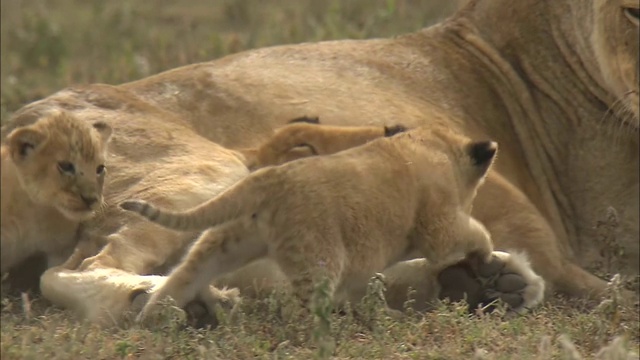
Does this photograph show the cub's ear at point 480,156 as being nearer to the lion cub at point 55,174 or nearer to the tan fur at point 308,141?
the tan fur at point 308,141

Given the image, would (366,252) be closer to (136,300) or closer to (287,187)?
(287,187)

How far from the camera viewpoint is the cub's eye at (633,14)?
618 cm

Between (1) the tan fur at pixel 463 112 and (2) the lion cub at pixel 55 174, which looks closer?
(2) the lion cub at pixel 55 174

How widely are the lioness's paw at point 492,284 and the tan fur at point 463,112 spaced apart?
0.11 m

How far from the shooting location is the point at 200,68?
640 cm

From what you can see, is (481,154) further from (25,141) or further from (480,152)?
(25,141)

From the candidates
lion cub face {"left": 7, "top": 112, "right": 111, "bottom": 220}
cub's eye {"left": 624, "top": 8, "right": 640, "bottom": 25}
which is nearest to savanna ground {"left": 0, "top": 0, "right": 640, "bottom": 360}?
lion cub face {"left": 7, "top": 112, "right": 111, "bottom": 220}

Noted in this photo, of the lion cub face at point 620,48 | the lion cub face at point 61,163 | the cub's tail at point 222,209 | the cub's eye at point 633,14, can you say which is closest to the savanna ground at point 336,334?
the cub's tail at point 222,209

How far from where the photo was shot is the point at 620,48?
20.8 feet

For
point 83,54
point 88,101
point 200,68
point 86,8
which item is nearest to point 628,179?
point 200,68

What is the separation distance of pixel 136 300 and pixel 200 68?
1.48 m

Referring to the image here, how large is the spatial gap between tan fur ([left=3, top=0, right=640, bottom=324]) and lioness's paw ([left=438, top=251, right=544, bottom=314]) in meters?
0.11

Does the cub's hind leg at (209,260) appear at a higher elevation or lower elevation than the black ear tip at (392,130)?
lower

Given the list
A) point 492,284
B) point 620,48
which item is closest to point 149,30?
point 620,48
